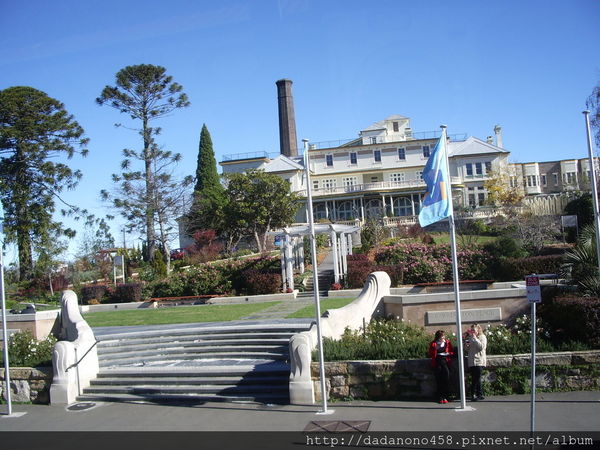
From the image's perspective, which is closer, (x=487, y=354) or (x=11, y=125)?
(x=487, y=354)

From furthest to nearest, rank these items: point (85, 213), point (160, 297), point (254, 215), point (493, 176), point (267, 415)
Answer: point (493, 176), point (254, 215), point (85, 213), point (160, 297), point (267, 415)

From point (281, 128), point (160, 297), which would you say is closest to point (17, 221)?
point (160, 297)

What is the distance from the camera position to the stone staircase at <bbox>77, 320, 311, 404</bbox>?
12477 millimetres

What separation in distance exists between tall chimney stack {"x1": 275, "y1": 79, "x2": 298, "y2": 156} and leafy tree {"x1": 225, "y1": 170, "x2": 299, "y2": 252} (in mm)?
26130

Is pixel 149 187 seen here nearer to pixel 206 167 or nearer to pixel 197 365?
pixel 206 167

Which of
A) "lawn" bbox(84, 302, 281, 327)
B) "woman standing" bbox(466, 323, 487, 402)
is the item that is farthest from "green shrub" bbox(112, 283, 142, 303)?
"woman standing" bbox(466, 323, 487, 402)

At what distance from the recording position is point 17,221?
40.2m

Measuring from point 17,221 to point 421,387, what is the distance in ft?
120

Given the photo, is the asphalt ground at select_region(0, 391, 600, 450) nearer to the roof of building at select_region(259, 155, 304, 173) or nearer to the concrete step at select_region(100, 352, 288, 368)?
the concrete step at select_region(100, 352, 288, 368)

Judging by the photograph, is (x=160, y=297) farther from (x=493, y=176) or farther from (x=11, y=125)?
(x=493, y=176)

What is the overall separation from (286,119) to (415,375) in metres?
66.6

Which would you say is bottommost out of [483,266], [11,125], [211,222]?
[483,266]

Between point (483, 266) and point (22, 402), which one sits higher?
point (483, 266)

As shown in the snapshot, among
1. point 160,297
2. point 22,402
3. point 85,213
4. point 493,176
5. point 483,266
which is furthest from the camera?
point 493,176
